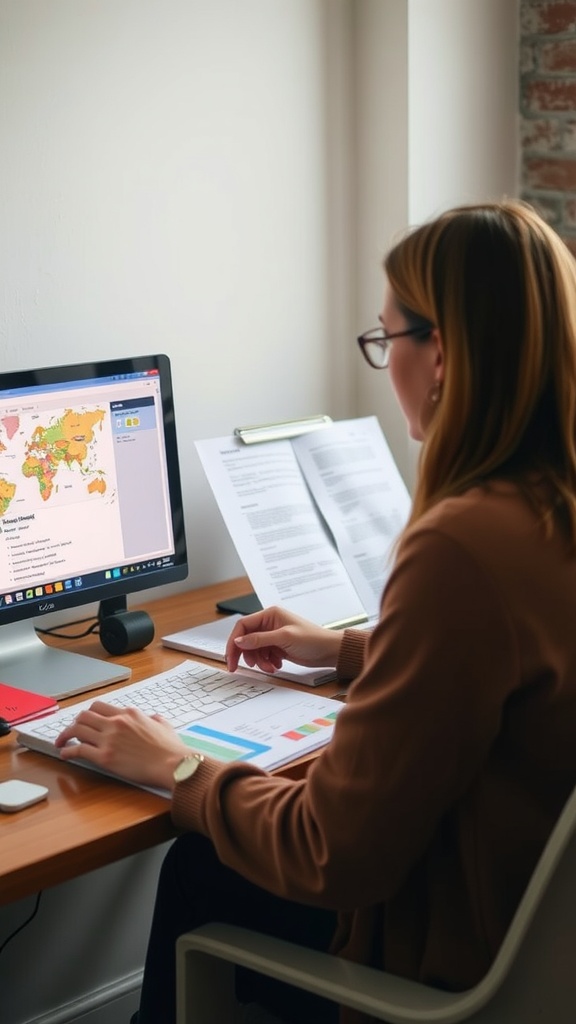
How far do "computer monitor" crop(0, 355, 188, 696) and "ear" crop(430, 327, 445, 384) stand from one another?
25.8 inches

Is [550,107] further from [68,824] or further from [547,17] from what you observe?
[68,824]

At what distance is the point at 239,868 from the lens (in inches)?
50.0

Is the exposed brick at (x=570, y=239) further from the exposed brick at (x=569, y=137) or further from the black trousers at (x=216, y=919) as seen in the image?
the black trousers at (x=216, y=919)

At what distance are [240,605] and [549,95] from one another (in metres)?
1.18

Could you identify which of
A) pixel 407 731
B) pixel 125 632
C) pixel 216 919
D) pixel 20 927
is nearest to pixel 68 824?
pixel 216 919

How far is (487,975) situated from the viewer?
1.10 meters

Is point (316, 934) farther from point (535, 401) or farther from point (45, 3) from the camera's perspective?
point (45, 3)

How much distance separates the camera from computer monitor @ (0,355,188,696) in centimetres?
173

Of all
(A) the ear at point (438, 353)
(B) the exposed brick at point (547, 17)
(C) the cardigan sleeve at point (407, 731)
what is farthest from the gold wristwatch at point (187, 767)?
(B) the exposed brick at point (547, 17)

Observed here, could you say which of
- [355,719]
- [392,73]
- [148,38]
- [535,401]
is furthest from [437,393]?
[392,73]

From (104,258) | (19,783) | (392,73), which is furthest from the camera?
(392,73)

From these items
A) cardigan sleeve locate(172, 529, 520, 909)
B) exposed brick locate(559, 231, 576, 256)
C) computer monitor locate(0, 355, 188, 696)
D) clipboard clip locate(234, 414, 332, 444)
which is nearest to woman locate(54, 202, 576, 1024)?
cardigan sleeve locate(172, 529, 520, 909)

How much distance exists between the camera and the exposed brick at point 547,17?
94.3 inches

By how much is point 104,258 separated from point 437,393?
2.94ft
